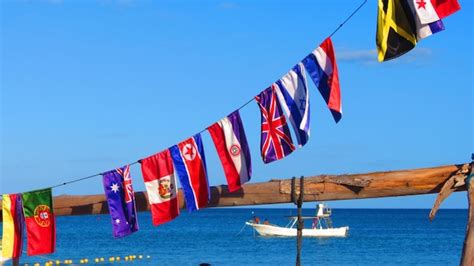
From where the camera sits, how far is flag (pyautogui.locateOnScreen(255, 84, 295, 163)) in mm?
11812

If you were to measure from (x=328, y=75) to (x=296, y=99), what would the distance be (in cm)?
50

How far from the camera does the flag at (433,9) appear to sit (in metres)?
10.3

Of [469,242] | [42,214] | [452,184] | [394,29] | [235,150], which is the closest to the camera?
[469,242]

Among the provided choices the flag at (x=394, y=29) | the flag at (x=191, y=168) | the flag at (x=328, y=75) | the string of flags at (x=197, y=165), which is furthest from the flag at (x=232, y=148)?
the flag at (x=394, y=29)

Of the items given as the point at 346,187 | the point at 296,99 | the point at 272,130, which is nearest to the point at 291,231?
the point at 346,187

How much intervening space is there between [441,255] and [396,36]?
58.0m

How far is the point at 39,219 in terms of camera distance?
1290cm

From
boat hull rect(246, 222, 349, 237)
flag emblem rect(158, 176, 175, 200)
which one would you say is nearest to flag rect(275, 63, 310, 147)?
flag emblem rect(158, 176, 175, 200)

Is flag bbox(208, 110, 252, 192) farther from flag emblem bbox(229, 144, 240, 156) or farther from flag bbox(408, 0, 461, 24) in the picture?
flag bbox(408, 0, 461, 24)

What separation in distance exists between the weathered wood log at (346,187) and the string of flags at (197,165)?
193 mm

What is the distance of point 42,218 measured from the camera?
42.3 feet

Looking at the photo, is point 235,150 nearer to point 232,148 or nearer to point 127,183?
point 232,148

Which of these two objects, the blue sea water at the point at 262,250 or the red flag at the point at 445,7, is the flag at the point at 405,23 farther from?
the blue sea water at the point at 262,250

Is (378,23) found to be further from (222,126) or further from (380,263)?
(380,263)
